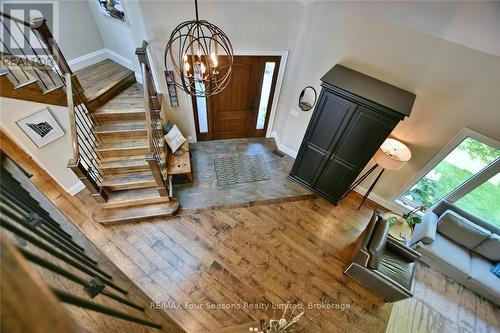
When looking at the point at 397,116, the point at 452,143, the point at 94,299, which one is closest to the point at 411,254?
Result: the point at 452,143

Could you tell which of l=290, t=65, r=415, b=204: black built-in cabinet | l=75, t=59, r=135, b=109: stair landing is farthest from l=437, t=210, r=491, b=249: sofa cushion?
l=75, t=59, r=135, b=109: stair landing

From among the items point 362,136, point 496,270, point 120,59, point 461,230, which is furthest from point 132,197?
point 496,270

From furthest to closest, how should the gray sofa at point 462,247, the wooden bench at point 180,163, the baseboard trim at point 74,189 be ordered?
the wooden bench at point 180,163, the baseboard trim at point 74,189, the gray sofa at point 462,247

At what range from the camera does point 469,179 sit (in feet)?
11.5

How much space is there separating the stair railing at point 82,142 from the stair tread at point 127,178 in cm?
12

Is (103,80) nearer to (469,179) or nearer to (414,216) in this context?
(414,216)

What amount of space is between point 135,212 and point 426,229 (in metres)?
4.83

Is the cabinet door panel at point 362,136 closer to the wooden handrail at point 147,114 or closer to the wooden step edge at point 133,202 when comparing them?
the wooden handrail at point 147,114

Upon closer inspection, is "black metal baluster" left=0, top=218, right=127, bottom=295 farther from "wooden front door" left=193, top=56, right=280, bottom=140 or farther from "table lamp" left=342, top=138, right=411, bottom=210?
"wooden front door" left=193, top=56, right=280, bottom=140

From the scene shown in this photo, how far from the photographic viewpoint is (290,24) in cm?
383

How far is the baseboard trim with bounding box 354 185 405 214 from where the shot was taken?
4.50m

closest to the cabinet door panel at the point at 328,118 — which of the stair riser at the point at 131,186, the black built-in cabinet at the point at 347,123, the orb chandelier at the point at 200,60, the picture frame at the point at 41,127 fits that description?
the black built-in cabinet at the point at 347,123

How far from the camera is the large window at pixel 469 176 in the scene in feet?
10.6

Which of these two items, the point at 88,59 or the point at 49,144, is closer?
the point at 49,144
